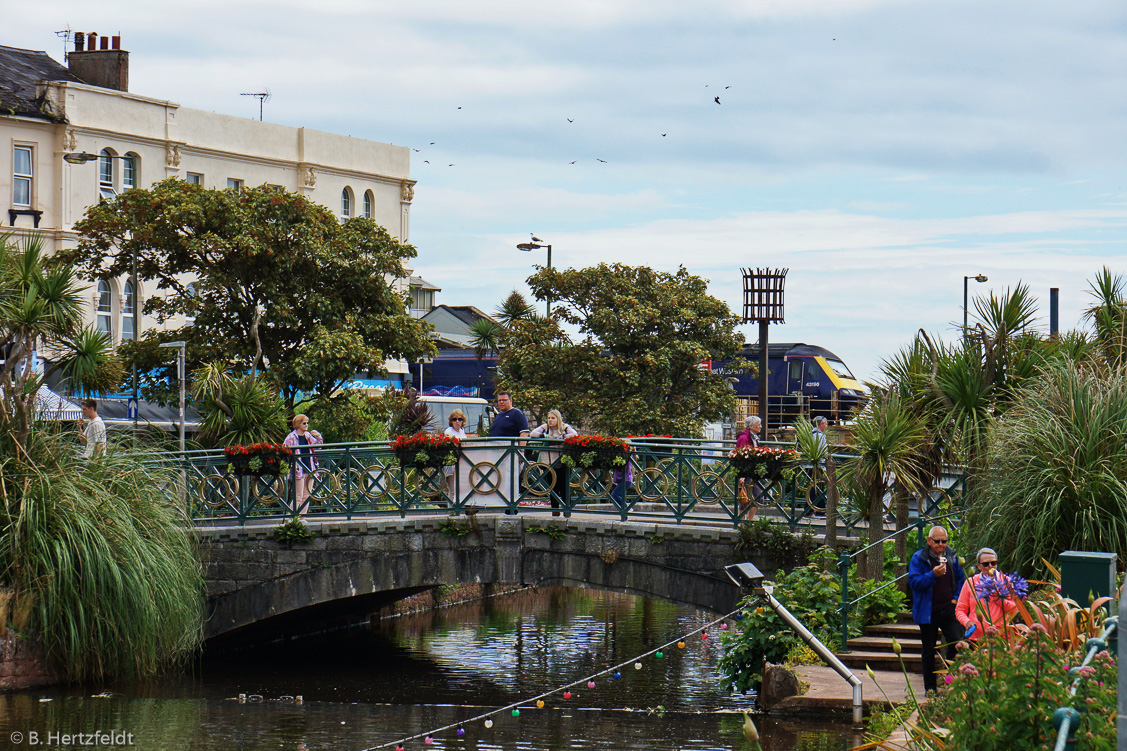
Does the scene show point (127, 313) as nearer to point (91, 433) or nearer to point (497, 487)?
point (91, 433)

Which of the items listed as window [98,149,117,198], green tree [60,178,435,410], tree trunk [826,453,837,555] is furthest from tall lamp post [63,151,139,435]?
tree trunk [826,453,837,555]

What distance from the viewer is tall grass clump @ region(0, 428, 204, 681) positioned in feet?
42.6

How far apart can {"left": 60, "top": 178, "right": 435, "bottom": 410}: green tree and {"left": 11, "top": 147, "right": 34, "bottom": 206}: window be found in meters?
10.8

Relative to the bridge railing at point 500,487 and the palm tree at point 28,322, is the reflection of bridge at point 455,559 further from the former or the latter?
the palm tree at point 28,322

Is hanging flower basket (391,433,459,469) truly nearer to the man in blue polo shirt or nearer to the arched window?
the man in blue polo shirt

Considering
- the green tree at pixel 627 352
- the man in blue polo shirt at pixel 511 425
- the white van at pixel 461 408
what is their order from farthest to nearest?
the white van at pixel 461 408
the green tree at pixel 627 352
the man in blue polo shirt at pixel 511 425

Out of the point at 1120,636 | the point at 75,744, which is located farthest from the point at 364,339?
A: the point at 1120,636

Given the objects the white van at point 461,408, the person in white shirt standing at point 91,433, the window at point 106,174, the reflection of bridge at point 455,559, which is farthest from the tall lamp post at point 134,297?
the white van at point 461,408

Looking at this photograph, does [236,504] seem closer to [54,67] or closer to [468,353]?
[54,67]

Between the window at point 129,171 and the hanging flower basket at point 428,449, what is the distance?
2607 cm

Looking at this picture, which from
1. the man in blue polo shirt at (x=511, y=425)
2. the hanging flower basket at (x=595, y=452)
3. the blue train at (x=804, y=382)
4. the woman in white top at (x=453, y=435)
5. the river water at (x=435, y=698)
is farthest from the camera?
the blue train at (x=804, y=382)

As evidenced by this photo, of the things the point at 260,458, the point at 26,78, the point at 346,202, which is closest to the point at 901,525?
the point at 260,458

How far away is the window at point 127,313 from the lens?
124ft

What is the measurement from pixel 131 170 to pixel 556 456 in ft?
90.2
